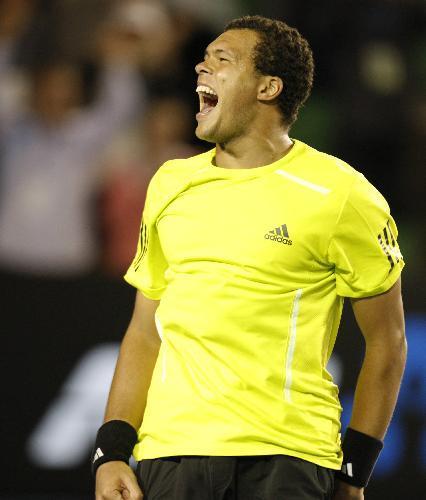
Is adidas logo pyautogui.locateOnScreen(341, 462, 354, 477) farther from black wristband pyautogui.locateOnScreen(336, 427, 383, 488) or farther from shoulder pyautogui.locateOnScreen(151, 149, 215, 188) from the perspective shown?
shoulder pyautogui.locateOnScreen(151, 149, 215, 188)

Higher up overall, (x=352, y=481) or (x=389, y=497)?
(x=352, y=481)

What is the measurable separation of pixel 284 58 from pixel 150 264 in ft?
2.18

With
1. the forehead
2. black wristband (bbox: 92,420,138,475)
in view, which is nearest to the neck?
the forehead

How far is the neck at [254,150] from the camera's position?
3035mm

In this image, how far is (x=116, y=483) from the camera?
288cm

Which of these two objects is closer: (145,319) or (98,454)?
(98,454)

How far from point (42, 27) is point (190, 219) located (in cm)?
369

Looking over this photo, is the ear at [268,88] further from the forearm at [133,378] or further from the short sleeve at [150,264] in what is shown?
the forearm at [133,378]

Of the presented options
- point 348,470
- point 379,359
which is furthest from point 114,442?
point 379,359

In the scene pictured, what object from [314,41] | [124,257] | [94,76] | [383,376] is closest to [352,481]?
[383,376]

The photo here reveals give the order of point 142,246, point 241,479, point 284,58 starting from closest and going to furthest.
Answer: point 241,479, point 284,58, point 142,246

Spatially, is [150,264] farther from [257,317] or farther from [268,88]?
[268,88]

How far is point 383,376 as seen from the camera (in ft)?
9.66

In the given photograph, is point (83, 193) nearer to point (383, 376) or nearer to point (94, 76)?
point (94, 76)
